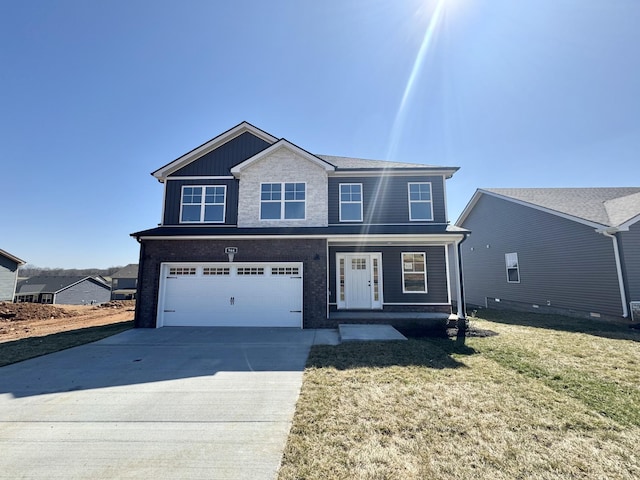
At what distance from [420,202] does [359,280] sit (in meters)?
4.25

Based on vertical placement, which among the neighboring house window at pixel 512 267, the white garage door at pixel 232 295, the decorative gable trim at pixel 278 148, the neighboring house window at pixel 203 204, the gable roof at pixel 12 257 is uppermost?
the decorative gable trim at pixel 278 148

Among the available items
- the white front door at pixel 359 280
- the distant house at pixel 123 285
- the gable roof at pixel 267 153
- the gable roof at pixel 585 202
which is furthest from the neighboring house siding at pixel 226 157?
the distant house at pixel 123 285

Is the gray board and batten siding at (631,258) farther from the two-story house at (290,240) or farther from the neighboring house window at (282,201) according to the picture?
the neighboring house window at (282,201)

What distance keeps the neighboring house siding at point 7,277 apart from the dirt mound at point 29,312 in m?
8.82

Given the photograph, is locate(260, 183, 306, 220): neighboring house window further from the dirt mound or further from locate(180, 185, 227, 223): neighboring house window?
the dirt mound

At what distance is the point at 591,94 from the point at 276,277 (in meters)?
14.1

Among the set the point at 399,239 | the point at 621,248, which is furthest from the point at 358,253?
the point at 621,248

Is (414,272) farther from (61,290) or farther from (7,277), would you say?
(61,290)

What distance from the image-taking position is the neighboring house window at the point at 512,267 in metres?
15.8

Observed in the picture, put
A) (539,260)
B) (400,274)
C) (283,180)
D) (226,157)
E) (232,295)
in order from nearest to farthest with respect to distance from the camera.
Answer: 1. (232,295)
2. (400,274)
3. (283,180)
4. (226,157)
5. (539,260)

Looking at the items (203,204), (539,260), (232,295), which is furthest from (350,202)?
(539,260)

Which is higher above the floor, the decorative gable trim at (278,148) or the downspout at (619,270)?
the decorative gable trim at (278,148)

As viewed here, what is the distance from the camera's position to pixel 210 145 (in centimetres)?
1248

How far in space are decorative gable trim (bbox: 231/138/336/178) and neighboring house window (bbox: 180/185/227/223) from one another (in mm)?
1121
